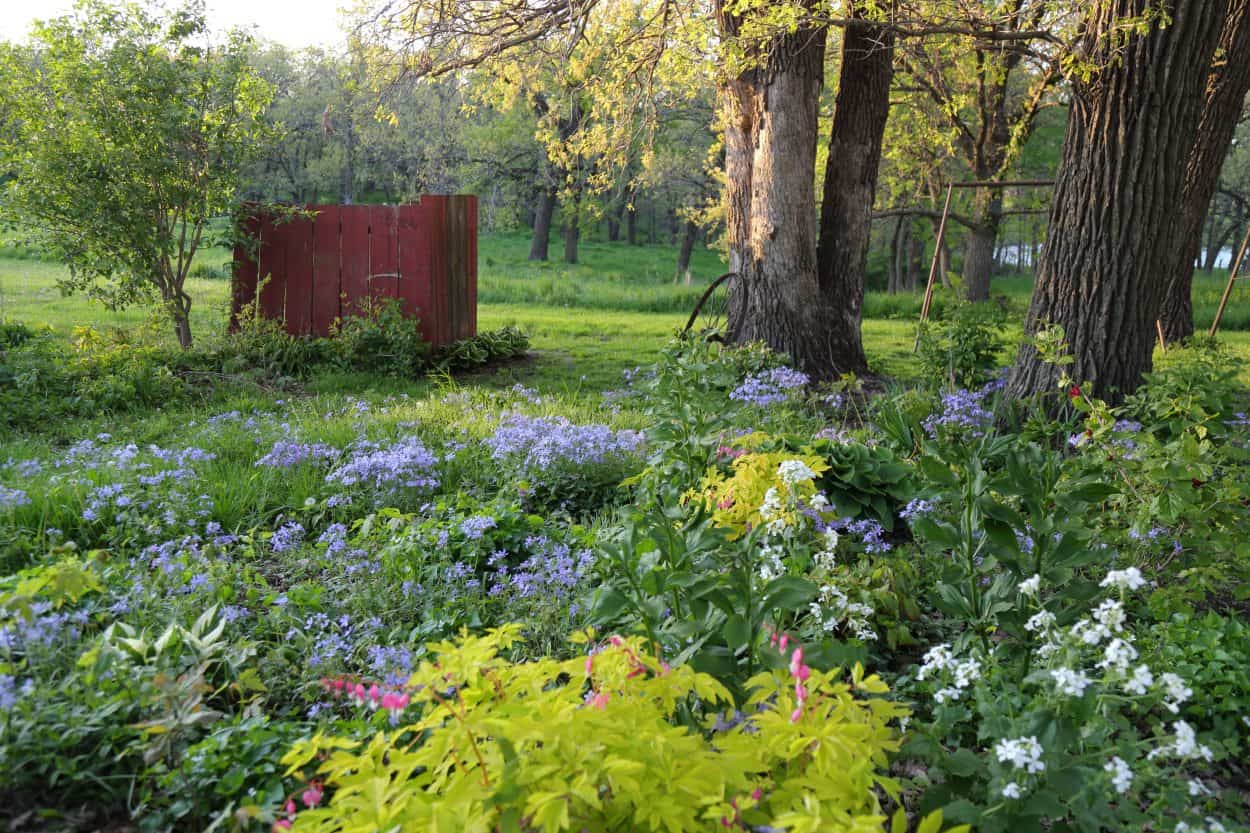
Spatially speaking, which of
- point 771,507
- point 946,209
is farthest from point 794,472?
point 946,209

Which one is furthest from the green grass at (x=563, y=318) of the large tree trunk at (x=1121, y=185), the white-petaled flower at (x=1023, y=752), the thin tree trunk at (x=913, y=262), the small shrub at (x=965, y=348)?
the thin tree trunk at (x=913, y=262)

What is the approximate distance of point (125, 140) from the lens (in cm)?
815

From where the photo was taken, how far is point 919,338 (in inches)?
261

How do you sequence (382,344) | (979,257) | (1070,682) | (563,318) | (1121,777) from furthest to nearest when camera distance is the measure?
1. (979,257)
2. (563,318)
3. (382,344)
4. (1070,682)
5. (1121,777)

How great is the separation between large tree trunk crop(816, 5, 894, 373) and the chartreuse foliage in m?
6.58

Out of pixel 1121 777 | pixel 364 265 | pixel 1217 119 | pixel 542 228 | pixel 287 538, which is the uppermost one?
pixel 1217 119

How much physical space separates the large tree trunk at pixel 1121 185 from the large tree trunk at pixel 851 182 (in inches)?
105

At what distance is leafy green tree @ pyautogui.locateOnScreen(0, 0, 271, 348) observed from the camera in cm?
793

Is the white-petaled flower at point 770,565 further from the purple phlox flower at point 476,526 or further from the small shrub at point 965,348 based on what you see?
the small shrub at point 965,348

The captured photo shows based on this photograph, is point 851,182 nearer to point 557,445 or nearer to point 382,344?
point 382,344

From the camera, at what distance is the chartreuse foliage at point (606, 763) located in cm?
142

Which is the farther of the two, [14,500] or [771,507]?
[14,500]

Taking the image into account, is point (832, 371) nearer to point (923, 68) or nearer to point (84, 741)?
point (84, 741)

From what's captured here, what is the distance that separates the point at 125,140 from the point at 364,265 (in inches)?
93.9
